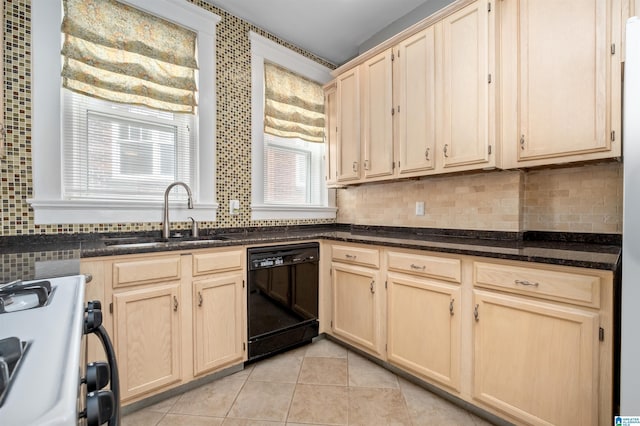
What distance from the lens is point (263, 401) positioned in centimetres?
185

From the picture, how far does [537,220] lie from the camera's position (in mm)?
2039

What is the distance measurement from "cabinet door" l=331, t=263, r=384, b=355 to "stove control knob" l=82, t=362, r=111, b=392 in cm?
185

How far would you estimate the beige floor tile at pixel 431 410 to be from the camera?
1679 mm

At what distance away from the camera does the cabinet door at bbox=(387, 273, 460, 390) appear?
5.82 ft

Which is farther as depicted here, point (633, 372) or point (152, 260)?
point (152, 260)

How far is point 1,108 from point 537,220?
10.5ft

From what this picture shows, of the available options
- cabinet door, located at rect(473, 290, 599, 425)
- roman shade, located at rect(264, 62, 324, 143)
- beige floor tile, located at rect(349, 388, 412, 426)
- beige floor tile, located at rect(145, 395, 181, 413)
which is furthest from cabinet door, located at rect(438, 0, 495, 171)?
beige floor tile, located at rect(145, 395, 181, 413)

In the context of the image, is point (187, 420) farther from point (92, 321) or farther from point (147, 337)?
point (92, 321)

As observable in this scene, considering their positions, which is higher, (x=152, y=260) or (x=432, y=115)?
(x=432, y=115)

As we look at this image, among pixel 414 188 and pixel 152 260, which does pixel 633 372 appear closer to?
pixel 414 188

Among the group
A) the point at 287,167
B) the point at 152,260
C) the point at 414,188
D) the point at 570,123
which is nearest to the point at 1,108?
the point at 152,260

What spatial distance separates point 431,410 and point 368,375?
48cm

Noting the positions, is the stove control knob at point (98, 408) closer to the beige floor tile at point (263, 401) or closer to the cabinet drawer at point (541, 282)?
the beige floor tile at point (263, 401)

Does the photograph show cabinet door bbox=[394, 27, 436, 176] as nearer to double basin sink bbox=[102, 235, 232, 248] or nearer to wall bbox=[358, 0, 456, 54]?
wall bbox=[358, 0, 456, 54]
